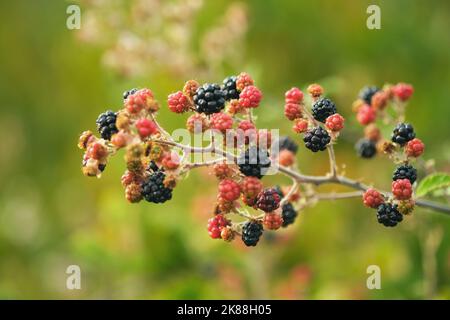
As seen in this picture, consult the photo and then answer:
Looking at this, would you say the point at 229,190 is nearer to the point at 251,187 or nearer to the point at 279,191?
the point at 251,187

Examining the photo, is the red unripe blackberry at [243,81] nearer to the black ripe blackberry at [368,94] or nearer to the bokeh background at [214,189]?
the black ripe blackberry at [368,94]

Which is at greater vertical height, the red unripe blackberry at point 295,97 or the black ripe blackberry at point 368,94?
the black ripe blackberry at point 368,94

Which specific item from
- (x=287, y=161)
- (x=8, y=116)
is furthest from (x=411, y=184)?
(x=8, y=116)

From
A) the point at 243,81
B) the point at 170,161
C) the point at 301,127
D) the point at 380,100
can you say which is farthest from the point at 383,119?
the point at 170,161

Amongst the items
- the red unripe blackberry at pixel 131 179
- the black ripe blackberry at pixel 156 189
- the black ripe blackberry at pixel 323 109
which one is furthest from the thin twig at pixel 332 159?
the red unripe blackberry at pixel 131 179

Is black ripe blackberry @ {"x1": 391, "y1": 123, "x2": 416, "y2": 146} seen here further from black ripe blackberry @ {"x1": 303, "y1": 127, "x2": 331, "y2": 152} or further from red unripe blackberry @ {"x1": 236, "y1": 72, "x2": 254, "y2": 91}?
red unripe blackberry @ {"x1": 236, "y1": 72, "x2": 254, "y2": 91}
